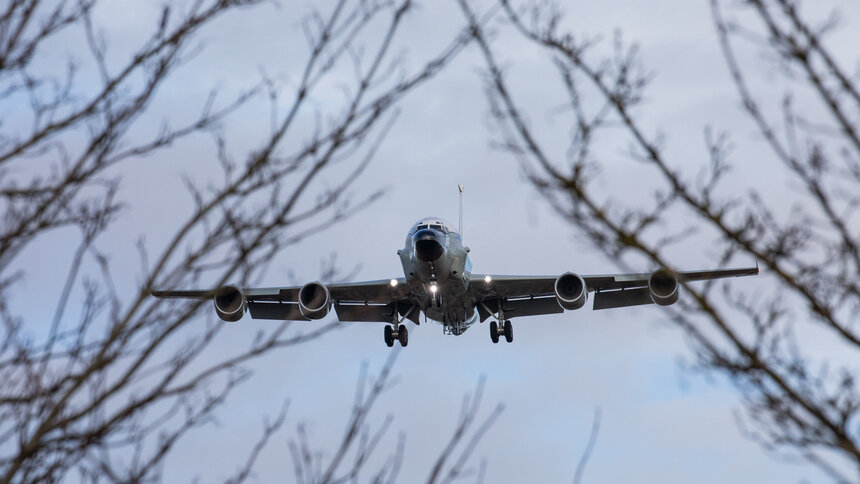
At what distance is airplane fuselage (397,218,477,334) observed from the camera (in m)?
25.6

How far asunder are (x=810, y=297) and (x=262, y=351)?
7.60 feet

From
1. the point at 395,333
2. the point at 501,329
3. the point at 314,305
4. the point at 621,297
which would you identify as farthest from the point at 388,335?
the point at 621,297

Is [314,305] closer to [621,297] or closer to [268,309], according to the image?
[268,309]

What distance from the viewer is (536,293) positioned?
2977 centimetres

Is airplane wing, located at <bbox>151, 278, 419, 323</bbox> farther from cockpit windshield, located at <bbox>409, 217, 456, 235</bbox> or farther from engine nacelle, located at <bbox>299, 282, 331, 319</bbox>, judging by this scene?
cockpit windshield, located at <bbox>409, 217, 456, 235</bbox>

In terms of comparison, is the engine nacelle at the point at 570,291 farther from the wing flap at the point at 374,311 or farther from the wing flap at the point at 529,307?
the wing flap at the point at 374,311

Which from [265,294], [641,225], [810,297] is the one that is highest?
[265,294]

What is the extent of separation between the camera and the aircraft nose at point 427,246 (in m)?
25.4

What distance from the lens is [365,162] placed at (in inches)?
181

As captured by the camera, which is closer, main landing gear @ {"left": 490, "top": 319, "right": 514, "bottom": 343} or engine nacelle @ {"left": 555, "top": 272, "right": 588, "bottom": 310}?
engine nacelle @ {"left": 555, "top": 272, "right": 588, "bottom": 310}

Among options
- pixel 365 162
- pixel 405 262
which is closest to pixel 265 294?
pixel 405 262

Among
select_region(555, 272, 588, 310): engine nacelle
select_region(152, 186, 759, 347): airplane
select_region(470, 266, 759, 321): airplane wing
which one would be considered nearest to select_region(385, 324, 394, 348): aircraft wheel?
select_region(152, 186, 759, 347): airplane

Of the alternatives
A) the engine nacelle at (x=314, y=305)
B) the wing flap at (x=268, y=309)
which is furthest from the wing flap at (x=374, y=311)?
the engine nacelle at (x=314, y=305)

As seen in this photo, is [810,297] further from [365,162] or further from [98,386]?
[98,386]
